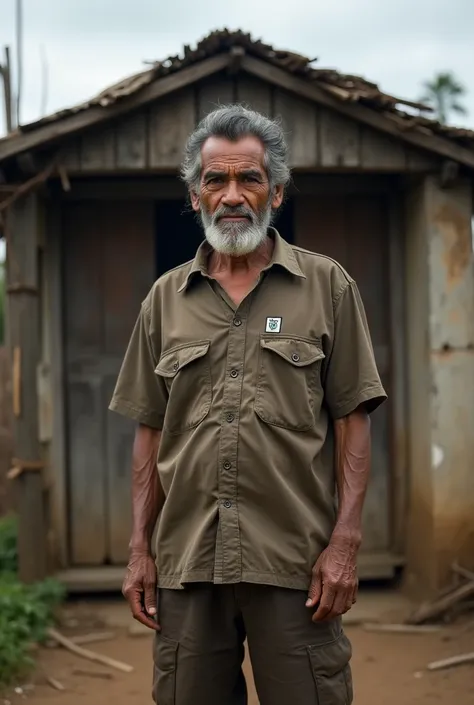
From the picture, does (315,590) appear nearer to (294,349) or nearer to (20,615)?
(294,349)

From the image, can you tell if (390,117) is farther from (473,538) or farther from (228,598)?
(228,598)

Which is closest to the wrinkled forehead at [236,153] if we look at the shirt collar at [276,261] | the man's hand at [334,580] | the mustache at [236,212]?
the mustache at [236,212]

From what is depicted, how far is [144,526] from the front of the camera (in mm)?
2746

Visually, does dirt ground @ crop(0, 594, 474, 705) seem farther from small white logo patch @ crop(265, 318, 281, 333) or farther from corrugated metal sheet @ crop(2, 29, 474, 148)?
corrugated metal sheet @ crop(2, 29, 474, 148)

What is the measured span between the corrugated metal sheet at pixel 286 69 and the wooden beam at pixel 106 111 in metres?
0.03

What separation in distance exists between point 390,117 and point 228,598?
12.2 ft

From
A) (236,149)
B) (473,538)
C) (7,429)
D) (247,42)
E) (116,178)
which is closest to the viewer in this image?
(236,149)

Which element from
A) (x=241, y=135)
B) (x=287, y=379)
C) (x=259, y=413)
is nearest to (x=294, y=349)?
(x=287, y=379)

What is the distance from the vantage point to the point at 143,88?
17.6 ft

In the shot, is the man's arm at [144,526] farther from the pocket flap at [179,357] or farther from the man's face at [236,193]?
the man's face at [236,193]

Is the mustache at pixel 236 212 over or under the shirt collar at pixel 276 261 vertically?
over

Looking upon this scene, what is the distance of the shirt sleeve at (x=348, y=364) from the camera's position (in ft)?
8.46

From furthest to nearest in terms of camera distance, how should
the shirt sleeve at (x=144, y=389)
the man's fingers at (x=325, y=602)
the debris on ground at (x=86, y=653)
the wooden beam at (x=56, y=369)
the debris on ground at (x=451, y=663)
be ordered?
the wooden beam at (x=56, y=369) < the debris on ground at (x=86, y=653) < the debris on ground at (x=451, y=663) < the shirt sleeve at (x=144, y=389) < the man's fingers at (x=325, y=602)

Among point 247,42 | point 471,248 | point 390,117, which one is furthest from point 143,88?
point 471,248
